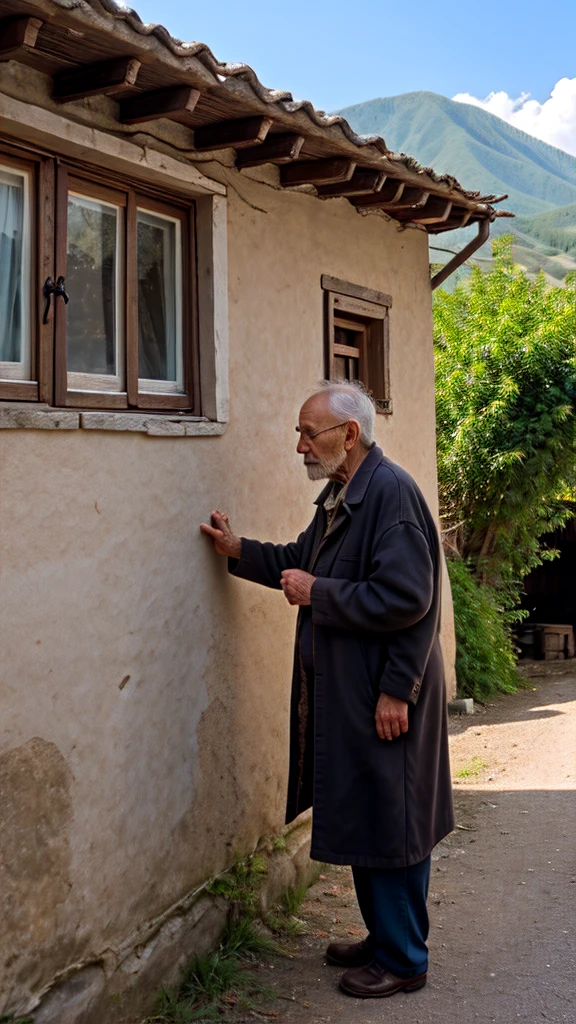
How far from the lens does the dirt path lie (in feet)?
11.6

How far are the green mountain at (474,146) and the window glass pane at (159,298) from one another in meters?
117

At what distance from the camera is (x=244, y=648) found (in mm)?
4328

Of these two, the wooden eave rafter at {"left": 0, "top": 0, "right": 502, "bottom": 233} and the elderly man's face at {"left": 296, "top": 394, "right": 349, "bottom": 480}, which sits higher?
the wooden eave rafter at {"left": 0, "top": 0, "right": 502, "bottom": 233}

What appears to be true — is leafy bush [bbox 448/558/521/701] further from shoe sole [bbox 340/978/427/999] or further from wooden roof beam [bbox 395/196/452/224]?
shoe sole [bbox 340/978/427/999]

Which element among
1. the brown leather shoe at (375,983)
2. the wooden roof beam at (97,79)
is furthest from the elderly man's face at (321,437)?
the brown leather shoe at (375,983)

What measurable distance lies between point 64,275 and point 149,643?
4.43 feet

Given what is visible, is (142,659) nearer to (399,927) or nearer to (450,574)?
(399,927)

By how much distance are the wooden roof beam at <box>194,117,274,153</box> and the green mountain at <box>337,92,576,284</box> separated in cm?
9351

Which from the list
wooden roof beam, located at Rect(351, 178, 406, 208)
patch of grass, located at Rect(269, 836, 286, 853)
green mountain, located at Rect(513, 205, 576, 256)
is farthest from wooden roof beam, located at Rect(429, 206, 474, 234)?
green mountain, located at Rect(513, 205, 576, 256)

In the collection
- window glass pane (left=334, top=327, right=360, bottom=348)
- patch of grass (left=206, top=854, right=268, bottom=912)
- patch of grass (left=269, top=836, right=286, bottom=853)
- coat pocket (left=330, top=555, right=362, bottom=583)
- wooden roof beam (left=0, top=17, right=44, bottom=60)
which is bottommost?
patch of grass (left=206, top=854, right=268, bottom=912)

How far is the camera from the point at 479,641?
392 inches

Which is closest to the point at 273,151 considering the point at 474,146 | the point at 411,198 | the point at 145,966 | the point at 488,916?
the point at 411,198

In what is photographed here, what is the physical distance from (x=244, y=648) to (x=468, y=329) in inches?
333

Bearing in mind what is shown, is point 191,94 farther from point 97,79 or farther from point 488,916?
point 488,916
